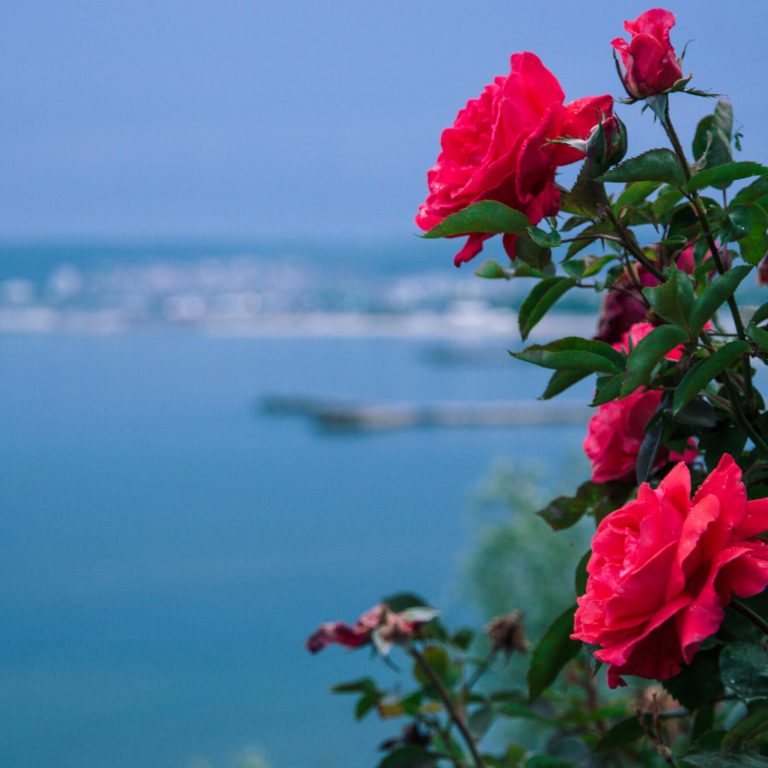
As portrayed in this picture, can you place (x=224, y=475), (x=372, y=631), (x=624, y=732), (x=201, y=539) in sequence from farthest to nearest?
(x=224, y=475), (x=201, y=539), (x=372, y=631), (x=624, y=732)

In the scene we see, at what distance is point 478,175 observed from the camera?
1.21 feet

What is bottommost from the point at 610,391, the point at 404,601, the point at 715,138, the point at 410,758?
the point at 410,758

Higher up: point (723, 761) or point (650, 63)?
point (650, 63)

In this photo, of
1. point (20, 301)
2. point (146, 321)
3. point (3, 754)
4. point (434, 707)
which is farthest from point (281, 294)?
point (434, 707)

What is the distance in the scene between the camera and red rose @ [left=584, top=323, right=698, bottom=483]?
1.47ft

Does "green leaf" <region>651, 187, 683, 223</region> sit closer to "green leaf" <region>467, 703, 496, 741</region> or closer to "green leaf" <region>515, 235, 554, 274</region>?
"green leaf" <region>515, 235, 554, 274</region>

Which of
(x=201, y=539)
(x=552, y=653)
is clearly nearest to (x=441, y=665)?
(x=552, y=653)

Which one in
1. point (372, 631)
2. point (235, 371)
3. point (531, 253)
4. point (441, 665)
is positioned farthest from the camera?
point (235, 371)

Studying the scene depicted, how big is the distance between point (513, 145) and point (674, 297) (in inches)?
3.1

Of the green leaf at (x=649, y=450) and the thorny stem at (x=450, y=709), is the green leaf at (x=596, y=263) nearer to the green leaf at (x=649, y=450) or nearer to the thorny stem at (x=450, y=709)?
the green leaf at (x=649, y=450)

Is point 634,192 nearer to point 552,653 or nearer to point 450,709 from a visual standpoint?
point 552,653

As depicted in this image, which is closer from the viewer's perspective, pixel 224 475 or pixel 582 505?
pixel 582 505

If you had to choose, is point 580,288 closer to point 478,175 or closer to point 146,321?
point 478,175

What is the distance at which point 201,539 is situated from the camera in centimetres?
322
